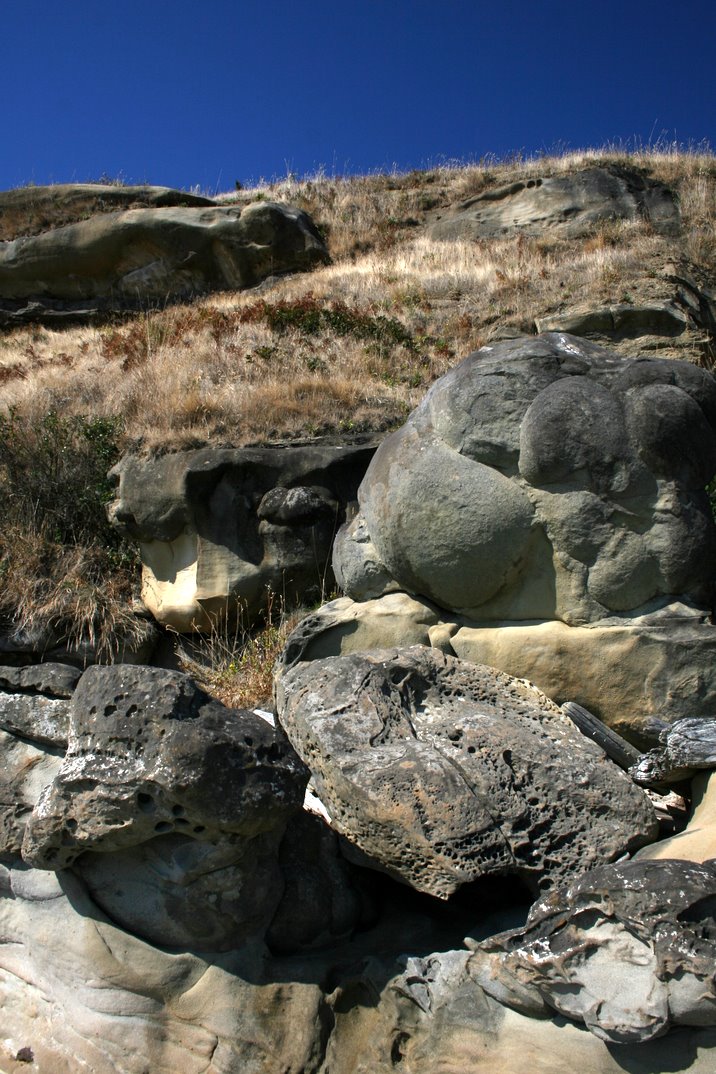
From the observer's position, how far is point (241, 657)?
20.0 feet

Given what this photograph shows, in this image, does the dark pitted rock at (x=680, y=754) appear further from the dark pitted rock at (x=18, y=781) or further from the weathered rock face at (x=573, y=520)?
the dark pitted rock at (x=18, y=781)

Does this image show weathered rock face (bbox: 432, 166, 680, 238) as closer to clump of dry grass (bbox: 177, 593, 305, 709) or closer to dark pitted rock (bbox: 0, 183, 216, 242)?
dark pitted rock (bbox: 0, 183, 216, 242)

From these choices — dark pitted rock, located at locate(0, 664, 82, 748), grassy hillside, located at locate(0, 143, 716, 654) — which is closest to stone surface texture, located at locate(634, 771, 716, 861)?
dark pitted rock, located at locate(0, 664, 82, 748)

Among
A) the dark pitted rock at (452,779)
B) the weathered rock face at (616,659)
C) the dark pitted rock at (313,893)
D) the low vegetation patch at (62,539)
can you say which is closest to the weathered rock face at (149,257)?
the low vegetation patch at (62,539)

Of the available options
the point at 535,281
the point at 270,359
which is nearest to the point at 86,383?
the point at 270,359

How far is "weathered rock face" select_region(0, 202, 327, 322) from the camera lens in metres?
14.4

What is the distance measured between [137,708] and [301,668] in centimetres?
101

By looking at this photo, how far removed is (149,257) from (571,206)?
6636mm

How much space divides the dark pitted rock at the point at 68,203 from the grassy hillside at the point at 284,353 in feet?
7.70

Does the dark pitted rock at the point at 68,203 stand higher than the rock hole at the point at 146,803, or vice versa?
the dark pitted rock at the point at 68,203

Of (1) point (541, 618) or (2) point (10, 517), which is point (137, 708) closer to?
(1) point (541, 618)

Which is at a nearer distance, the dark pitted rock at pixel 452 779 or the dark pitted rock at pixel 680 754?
the dark pitted rock at pixel 452 779

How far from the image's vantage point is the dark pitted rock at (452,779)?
10.6ft

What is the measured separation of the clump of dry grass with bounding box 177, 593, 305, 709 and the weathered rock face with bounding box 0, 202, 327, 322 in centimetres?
925
